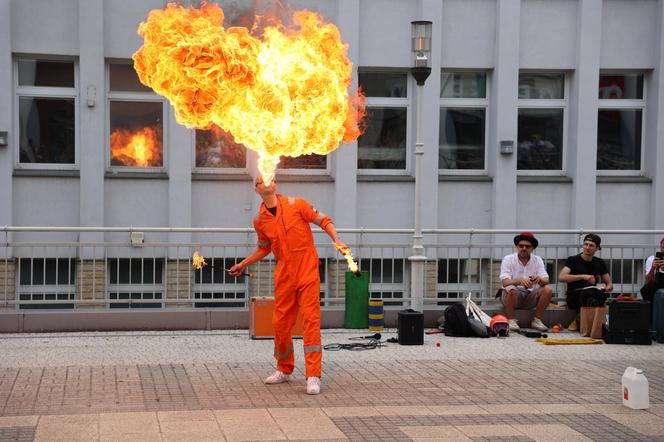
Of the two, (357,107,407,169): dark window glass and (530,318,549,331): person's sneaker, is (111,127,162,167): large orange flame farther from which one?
(530,318,549,331): person's sneaker

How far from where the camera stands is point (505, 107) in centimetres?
1973

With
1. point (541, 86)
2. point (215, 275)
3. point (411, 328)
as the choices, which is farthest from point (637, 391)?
point (541, 86)

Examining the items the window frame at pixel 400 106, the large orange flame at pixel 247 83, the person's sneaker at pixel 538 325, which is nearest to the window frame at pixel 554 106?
the window frame at pixel 400 106

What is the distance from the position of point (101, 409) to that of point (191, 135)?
10104mm

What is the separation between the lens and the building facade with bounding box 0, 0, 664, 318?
60.3 ft

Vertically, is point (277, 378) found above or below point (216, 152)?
below

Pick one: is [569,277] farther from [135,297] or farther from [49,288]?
[49,288]

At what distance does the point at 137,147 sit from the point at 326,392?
9.81m

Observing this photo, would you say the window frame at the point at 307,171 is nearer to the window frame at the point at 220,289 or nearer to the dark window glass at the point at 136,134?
the dark window glass at the point at 136,134

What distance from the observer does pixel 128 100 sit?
18859 millimetres

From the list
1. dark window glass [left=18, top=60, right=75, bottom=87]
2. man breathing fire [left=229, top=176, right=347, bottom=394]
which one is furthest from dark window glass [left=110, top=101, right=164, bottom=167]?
man breathing fire [left=229, top=176, right=347, bottom=394]

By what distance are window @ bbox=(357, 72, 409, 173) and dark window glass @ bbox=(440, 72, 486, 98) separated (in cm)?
73

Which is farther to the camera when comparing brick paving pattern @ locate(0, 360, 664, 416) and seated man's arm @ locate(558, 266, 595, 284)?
seated man's arm @ locate(558, 266, 595, 284)

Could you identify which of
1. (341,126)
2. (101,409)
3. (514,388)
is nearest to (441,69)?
Result: (341,126)
